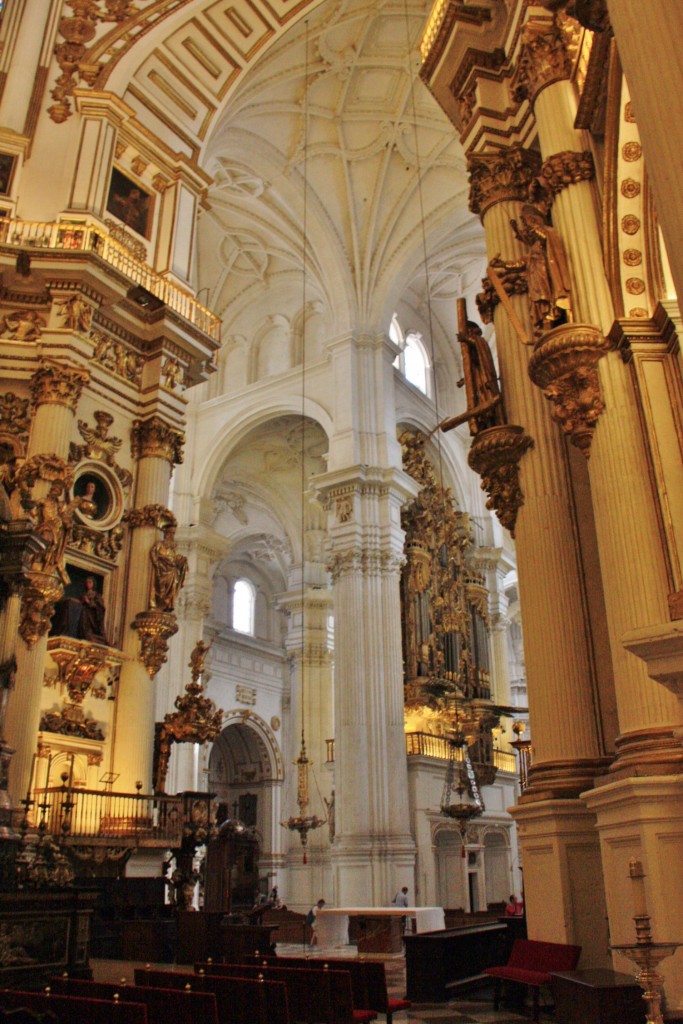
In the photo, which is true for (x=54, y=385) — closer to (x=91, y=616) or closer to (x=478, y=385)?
(x=91, y=616)

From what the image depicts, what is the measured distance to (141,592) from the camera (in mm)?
14148

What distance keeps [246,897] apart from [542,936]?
21062 mm

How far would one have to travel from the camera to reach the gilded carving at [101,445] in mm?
14059

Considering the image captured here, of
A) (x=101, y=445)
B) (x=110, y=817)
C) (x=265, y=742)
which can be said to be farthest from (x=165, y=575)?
(x=265, y=742)

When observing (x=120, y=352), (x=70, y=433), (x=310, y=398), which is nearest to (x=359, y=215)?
(x=310, y=398)

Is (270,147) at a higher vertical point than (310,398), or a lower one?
higher

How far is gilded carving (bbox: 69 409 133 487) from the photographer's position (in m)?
14.1

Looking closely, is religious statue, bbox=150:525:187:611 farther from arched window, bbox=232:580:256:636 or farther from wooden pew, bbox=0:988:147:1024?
arched window, bbox=232:580:256:636

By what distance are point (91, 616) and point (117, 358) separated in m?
4.52

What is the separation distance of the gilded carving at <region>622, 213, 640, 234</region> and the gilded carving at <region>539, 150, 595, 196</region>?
81cm

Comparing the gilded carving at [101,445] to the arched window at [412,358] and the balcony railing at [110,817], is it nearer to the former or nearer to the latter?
the balcony railing at [110,817]

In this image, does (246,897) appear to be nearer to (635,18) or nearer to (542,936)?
(542,936)

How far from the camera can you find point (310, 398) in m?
23.7

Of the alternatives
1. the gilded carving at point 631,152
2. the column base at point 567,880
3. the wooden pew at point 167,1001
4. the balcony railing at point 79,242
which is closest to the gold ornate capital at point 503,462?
the gilded carving at point 631,152
